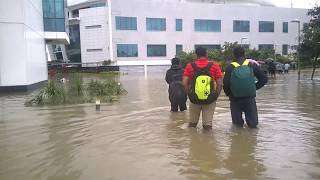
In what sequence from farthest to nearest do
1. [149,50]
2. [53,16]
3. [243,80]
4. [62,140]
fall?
[149,50] < [53,16] < [243,80] < [62,140]

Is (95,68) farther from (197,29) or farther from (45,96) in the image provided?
(45,96)

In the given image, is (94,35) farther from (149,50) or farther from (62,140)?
(62,140)

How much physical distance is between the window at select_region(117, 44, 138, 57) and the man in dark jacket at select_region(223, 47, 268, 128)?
64621mm

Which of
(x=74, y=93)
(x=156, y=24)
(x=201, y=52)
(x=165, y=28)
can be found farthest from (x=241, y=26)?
(x=201, y=52)

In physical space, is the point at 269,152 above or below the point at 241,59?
below

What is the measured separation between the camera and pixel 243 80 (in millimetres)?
9219

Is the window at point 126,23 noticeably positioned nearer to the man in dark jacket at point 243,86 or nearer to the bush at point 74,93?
the bush at point 74,93

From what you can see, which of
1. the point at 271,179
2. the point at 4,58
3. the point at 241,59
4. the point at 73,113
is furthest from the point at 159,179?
the point at 4,58

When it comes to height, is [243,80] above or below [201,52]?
below

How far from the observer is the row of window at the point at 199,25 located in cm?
7381

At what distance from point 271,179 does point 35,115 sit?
28.9ft

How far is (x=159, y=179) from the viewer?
6.03 m

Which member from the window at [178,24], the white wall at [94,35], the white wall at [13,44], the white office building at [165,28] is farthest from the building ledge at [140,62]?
the white wall at [13,44]

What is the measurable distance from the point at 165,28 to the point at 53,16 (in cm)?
3428
